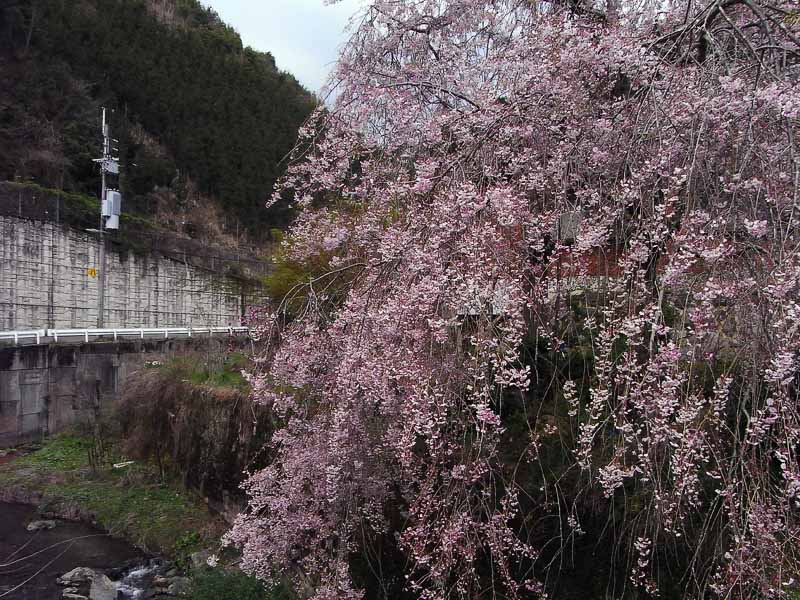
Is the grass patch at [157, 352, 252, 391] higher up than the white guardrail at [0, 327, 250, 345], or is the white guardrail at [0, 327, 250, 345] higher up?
the white guardrail at [0, 327, 250, 345]

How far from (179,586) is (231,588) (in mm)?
1451

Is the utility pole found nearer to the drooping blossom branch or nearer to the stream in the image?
the stream

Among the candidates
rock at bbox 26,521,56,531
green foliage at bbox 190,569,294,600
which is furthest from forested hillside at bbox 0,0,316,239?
green foliage at bbox 190,569,294,600

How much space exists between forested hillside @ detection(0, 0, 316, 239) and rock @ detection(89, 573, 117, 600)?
15.2 meters

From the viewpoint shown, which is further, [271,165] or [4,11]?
[271,165]

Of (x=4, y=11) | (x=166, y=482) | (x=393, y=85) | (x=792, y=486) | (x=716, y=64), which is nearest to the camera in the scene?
(x=792, y=486)

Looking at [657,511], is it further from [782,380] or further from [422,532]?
[422,532]

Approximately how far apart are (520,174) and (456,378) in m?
1.13

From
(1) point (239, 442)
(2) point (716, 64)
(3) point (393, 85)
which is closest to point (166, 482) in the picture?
(1) point (239, 442)

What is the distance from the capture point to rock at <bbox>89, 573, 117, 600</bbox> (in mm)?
6496

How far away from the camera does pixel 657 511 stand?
2385 millimetres

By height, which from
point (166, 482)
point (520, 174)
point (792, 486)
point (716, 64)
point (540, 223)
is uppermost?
point (716, 64)

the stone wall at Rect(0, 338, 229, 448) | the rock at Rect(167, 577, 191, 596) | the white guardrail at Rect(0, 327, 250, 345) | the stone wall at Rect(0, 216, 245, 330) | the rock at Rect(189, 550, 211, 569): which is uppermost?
the stone wall at Rect(0, 216, 245, 330)

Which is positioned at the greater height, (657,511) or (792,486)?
(792,486)
